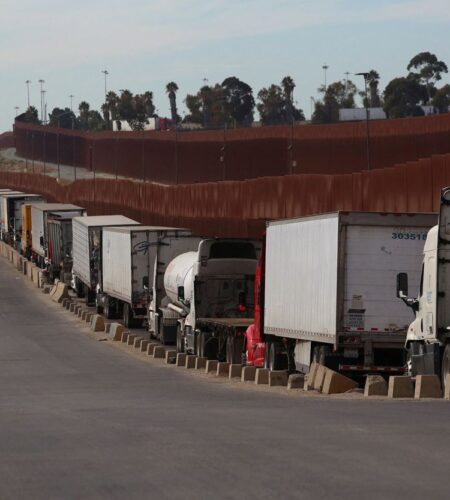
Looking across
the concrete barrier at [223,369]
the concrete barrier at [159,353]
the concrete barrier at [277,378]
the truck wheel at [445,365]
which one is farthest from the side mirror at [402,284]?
the concrete barrier at [159,353]

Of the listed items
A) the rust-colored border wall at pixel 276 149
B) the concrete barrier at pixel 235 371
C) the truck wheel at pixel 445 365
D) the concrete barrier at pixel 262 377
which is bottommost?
the concrete barrier at pixel 235 371

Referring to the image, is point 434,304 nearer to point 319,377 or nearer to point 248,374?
point 319,377

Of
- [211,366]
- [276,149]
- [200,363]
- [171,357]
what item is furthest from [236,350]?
[276,149]

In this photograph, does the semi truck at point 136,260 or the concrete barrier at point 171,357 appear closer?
the concrete barrier at point 171,357

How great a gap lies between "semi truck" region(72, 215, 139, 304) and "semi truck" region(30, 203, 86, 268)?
8606mm

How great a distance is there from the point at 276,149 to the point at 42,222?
3283cm

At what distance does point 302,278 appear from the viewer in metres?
29.7

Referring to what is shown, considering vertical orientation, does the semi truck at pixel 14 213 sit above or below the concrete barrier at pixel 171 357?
above

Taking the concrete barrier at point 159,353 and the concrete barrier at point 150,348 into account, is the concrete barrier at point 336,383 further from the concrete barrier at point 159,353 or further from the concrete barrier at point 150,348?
the concrete barrier at point 150,348

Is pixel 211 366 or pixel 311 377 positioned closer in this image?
pixel 311 377

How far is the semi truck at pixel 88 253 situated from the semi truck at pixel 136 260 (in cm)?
414

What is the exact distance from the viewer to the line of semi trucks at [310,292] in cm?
2502

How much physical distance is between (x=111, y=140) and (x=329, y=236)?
499 ft

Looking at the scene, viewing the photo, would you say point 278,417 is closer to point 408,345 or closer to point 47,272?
point 408,345
